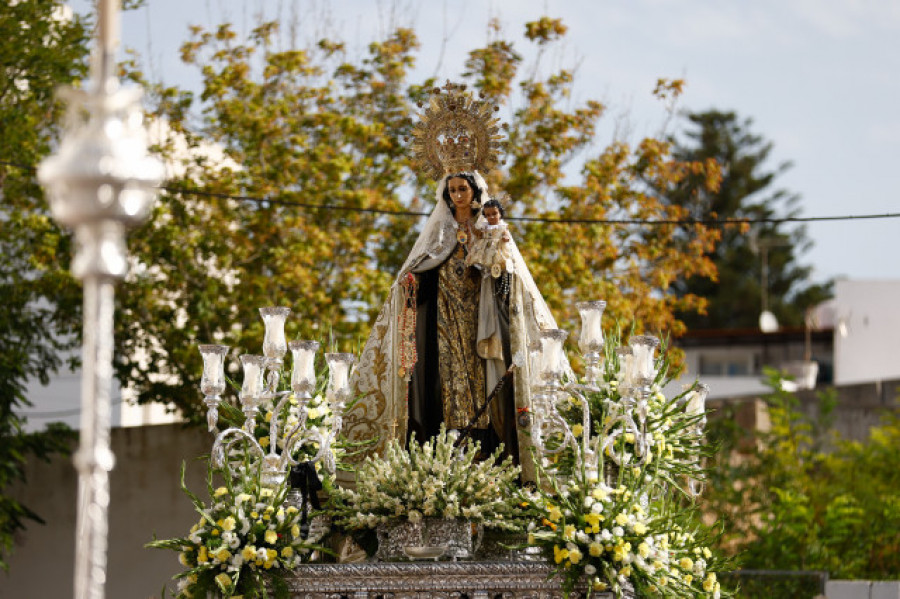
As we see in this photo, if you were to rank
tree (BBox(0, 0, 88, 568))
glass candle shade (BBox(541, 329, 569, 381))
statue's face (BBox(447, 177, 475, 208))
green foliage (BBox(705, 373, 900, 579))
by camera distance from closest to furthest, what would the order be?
glass candle shade (BBox(541, 329, 569, 381))
statue's face (BBox(447, 177, 475, 208))
tree (BBox(0, 0, 88, 568))
green foliage (BBox(705, 373, 900, 579))

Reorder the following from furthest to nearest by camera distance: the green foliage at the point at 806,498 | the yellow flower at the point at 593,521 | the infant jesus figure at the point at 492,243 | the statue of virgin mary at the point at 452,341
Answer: the green foliage at the point at 806,498
the statue of virgin mary at the point at 452,341
the infant jesus figure at the point at 492,243
the yellow flower at the point at 593,521

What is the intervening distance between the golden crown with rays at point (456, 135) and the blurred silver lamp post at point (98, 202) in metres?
6.58

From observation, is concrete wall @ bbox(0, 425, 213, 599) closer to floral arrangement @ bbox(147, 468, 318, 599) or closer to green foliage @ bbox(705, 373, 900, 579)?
green foliage @ bbox(705, 373, 900, 579)

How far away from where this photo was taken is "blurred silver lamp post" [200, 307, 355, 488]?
788 centimetres

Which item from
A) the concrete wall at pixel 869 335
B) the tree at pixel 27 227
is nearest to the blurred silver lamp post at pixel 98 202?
the tree at pixel 27 227

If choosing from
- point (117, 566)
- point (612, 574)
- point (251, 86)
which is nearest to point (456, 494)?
point (612, 574)

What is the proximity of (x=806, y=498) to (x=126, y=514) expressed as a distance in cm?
805

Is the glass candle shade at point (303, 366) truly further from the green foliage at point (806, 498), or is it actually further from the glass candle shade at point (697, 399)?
the green foliage at point (806, 498)

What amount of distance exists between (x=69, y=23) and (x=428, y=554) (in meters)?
10.9

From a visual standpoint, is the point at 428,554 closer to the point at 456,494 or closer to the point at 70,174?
the point at 456,494

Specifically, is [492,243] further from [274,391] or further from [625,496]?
[625,496]

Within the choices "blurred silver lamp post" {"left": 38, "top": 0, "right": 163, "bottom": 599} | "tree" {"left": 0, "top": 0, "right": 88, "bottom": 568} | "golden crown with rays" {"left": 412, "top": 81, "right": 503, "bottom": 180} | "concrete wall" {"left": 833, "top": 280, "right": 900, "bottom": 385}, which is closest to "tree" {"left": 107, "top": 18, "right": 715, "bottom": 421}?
"tree" {"left": 0, "top": 0, "right": 88, "bottom": 568}

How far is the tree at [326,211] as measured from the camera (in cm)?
1602

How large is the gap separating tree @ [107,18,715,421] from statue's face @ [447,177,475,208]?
18.3 feet
